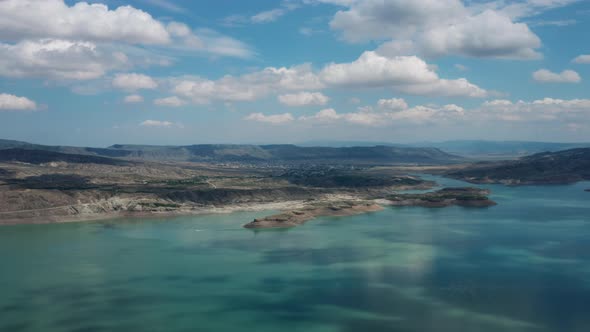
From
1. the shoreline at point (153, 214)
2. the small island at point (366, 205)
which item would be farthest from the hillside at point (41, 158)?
the small island at point (366, 205)

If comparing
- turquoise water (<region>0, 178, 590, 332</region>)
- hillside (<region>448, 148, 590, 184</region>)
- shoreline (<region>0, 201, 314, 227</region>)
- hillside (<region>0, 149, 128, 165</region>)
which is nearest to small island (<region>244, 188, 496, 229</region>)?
turquoise water (<region>0, 178, 590, 332</region>)

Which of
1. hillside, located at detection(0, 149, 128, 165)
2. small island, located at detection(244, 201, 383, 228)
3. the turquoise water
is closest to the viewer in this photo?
the turquoise water

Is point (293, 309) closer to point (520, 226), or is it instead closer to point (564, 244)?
point (564, 244)

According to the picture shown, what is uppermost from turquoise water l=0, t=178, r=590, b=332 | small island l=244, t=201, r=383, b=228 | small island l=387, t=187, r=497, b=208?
small island l=387, t=187, r=497, b=208

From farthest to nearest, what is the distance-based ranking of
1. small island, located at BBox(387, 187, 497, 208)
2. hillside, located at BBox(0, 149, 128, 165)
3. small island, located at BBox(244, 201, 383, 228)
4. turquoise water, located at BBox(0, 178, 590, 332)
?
hillside, located at BBox(0, 149, 128, 165), small island, located at BBox(387, 187, 497, 208), small island, located at BBox(244, 201, 383, 228), turquoise water, located at BBox(0, 178, 590, 332)

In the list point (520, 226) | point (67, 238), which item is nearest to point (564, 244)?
point (520, 226)

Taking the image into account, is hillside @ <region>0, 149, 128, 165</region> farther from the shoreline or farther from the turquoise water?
the turquoise water

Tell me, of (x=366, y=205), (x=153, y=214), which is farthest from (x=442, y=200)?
(x=153, y=214)

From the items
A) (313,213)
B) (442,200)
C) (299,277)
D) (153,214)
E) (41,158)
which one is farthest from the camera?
(41,158)

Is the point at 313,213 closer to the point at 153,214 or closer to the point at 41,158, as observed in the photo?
the point at 153,214

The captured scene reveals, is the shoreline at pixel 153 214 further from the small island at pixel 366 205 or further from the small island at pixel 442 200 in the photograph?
the small island at pixel 442 200
